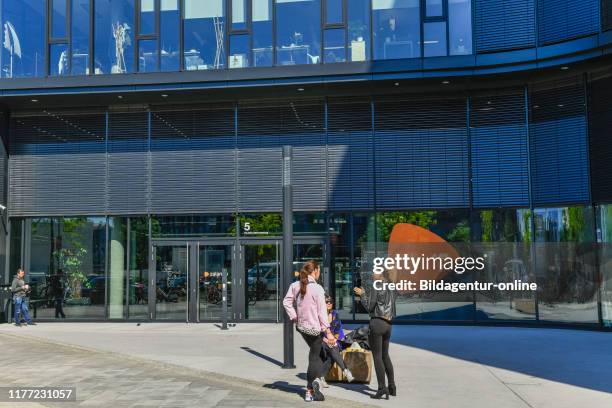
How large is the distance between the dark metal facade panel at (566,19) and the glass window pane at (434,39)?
2.47 metres

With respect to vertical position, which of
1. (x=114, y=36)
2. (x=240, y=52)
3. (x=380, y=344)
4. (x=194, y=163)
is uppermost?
(x=114, y=36)

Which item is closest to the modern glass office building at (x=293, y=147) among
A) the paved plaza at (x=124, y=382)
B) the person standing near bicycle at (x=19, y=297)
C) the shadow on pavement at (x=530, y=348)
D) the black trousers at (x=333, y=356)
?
the person standing near bicycle at (x=19, y=297)

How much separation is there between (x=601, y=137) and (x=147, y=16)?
42.3 ft

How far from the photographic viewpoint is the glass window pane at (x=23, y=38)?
1952cm

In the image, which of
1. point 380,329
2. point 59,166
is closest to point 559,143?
point 380,329

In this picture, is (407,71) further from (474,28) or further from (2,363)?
Answer: (2,363)

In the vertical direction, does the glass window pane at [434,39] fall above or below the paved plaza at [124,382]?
above

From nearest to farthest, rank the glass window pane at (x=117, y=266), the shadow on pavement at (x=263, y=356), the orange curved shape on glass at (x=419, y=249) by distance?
the shadow on pavement at (x=263, y=356), the orange curved shape on glass at (x=419, y=249), the glass window pane at (x=117, y=266)

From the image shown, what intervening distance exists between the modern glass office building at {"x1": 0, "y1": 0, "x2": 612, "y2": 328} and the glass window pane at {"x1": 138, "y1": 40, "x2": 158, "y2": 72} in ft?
0.21

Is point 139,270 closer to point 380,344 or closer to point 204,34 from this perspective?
point 204,34

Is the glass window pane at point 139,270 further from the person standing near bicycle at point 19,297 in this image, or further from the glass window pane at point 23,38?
the glass window pane at point 23,38

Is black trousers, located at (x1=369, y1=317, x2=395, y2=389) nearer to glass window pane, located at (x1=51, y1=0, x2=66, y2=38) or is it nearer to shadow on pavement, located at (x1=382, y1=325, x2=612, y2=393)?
shadow on pavement, located at (x1=382, y1=325, x2=612, y2=393)

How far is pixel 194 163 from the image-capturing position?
64.8 ft

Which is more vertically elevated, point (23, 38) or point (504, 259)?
point (23, 38)
